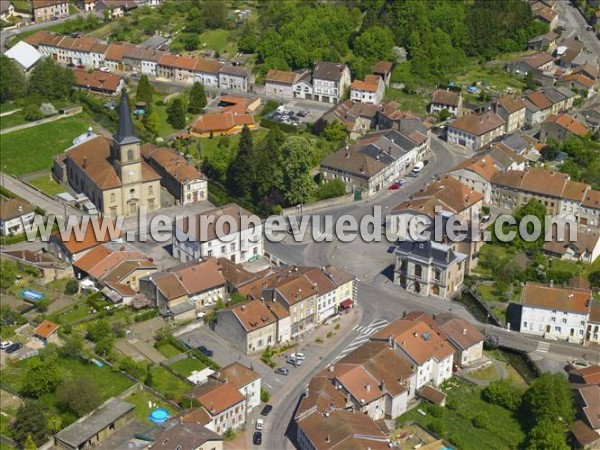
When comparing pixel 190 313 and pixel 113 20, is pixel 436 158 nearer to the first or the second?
pixel 190 313

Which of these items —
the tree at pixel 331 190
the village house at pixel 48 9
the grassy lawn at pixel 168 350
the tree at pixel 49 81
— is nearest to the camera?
the grassy lawn at pixel 168 350

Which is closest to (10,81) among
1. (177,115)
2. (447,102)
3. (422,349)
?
(177,115)

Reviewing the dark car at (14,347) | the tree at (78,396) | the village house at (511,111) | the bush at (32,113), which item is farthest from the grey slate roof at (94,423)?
the village house at (511,111)

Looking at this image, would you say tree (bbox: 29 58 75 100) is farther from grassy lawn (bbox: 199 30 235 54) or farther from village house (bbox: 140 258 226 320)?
village house (bbox: 140 258 226 320)

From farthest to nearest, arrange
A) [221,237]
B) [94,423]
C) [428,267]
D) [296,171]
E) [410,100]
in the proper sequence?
[410,100] → [296,171] → [221,237] → [428,267] → [94,423]

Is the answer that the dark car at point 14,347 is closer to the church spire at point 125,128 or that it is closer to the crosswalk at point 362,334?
the crosswalk at point 362,334

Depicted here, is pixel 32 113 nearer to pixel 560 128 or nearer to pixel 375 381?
pixel 560 128
